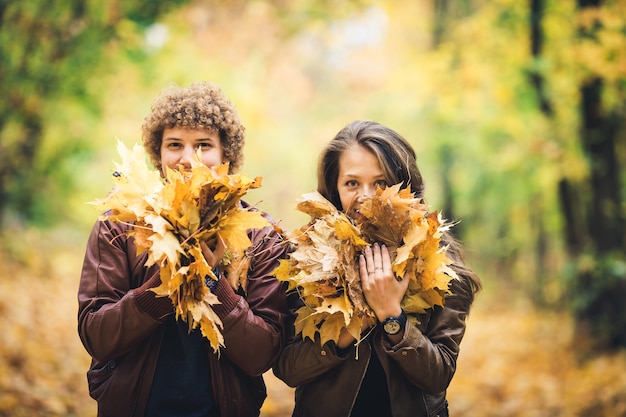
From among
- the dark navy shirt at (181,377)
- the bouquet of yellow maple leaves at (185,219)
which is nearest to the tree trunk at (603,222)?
the dark navy shirt at (181,377)

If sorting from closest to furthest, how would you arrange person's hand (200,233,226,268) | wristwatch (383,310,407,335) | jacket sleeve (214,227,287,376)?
person's hand (200,233,226,268), jacket sleeve (214,227,287,376), wristwatch (383,310,407,335)

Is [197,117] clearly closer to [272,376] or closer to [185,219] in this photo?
[185,219]

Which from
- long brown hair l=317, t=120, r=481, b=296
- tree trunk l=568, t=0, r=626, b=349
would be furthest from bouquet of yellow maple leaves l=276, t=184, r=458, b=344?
tree trunk l=568, t=0, r=626, b=349

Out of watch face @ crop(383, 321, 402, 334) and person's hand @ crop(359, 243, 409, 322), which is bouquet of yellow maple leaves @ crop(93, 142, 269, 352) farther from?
watch face @ crop(383, 321, 402, 334)

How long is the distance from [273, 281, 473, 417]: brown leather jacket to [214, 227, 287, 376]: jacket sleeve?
0.42 feet

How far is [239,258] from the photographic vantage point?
279 cm

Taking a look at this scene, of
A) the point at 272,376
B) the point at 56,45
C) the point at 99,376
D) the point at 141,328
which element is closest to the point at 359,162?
the point at 141,328

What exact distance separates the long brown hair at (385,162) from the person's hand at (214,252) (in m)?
0.92

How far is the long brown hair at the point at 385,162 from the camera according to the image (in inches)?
122

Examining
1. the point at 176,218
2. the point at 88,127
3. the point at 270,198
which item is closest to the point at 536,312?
the point at 88,127

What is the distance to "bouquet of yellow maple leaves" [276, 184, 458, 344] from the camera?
2668 mm

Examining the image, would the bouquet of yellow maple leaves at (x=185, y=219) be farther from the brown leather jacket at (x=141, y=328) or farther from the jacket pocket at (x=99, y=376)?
the jacket pocket at (x=99, y=376)

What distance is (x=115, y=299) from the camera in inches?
106

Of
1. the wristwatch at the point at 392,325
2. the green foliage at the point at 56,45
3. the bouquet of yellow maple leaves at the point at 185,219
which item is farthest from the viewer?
the green foliage at the point at 56,45
